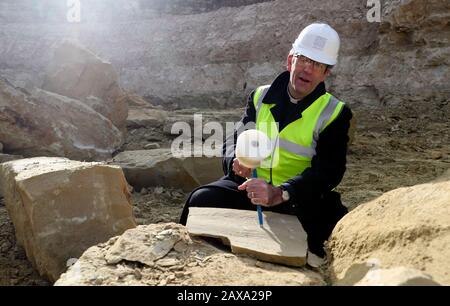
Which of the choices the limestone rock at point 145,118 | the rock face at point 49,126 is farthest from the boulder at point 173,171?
the limestone rock at point 145,118

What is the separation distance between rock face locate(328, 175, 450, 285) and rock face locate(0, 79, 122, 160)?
11.9 feet

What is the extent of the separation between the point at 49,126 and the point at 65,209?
2.42 meters

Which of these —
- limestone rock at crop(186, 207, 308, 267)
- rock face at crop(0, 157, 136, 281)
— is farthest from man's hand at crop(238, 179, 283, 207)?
rock face at crop(0, 157, 136, 281)

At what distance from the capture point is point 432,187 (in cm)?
201

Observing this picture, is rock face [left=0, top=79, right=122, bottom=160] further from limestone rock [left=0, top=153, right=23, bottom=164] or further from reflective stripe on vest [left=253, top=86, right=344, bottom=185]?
reflective stripe on vest [left=253, top=86, right=344, bottom=185]

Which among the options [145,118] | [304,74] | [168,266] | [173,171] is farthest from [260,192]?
[145,118]

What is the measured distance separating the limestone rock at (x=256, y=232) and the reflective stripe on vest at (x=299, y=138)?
1.34ft

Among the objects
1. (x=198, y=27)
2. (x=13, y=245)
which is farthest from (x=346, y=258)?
(x=198, y=27)

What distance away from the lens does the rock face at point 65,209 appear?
2.67 metres

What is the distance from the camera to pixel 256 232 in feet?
7.08

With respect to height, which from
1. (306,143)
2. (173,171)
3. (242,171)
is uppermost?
(306,143)

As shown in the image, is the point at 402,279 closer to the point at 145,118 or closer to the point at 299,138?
the point at 299,138

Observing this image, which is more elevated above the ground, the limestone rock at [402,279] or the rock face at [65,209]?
the limestone rock at [402,279]

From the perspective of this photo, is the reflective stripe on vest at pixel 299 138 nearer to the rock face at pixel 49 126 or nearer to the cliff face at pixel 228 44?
the rock face at pixel 49 126
